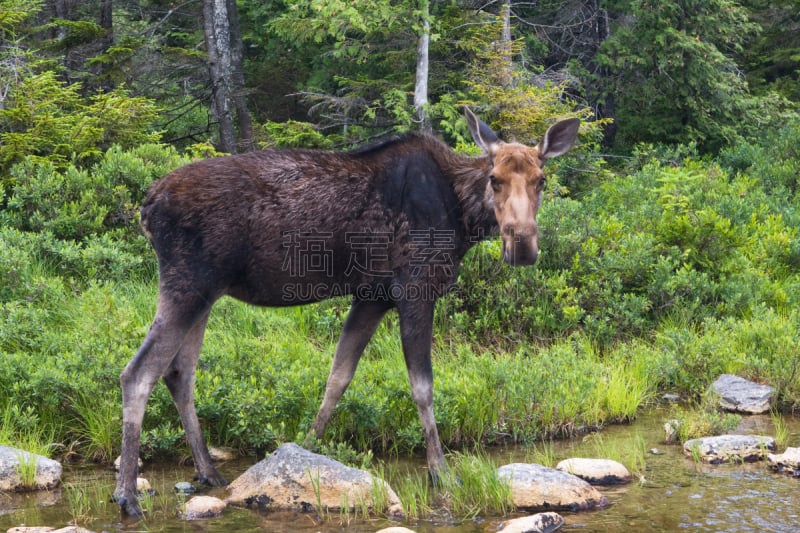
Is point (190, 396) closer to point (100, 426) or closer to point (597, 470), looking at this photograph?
point (100, 426)

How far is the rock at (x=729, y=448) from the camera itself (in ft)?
22.6

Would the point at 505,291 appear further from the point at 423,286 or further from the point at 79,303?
the point at 79,303

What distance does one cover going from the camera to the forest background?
7523 mm

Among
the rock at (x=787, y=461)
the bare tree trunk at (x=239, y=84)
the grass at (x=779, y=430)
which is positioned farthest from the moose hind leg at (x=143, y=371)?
the bare tree trunk at (x=239, y=84)

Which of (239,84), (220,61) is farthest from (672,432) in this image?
(239,84)

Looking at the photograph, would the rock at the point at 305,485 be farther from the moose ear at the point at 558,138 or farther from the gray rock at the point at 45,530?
→ the moose ear at the point at 558,138

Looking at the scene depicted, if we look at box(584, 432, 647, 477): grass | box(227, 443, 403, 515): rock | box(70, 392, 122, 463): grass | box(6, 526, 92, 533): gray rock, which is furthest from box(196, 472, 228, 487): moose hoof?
box(584, 432, 647, 477): grass

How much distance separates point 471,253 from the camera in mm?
10211

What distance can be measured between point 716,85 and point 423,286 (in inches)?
496

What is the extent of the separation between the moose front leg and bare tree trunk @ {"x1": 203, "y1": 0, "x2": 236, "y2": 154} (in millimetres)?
13467

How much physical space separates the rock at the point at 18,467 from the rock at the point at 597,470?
3.82 meters

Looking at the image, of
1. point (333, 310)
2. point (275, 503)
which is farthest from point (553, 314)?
point (275, 503)

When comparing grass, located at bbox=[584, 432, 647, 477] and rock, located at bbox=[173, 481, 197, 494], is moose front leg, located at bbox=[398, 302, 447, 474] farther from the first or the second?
rock, located at bbox=[173, 481, 197, 494]

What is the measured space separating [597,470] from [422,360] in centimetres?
156
